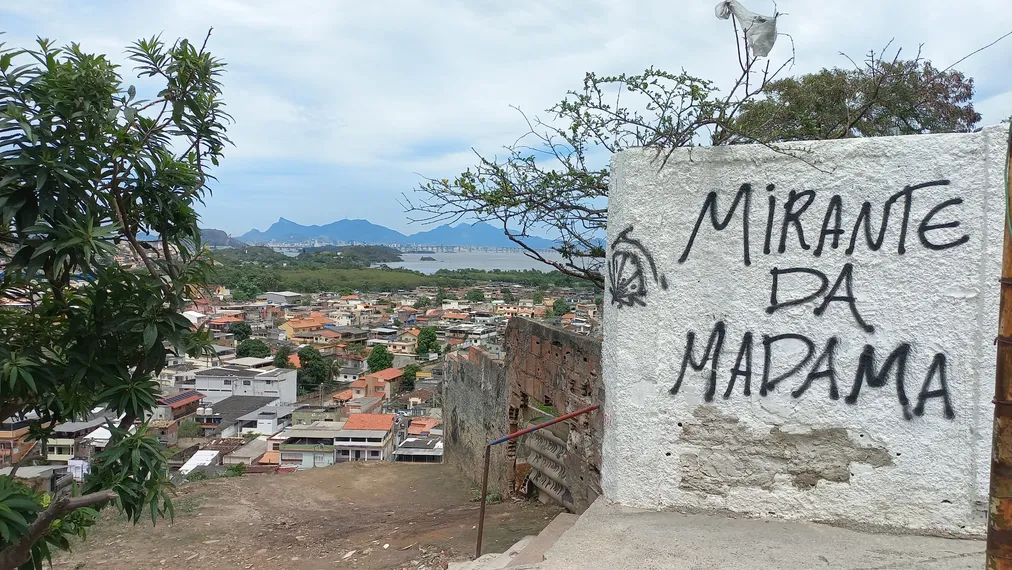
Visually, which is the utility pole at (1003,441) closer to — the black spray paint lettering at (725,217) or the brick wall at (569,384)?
the black spray paint lettering at (725,217)

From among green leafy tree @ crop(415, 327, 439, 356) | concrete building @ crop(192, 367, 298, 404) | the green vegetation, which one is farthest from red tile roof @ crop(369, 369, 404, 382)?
the green vegetation

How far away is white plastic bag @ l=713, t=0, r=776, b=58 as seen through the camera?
387 centimetres

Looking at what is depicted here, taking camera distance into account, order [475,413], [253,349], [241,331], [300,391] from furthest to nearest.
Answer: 1. [241,331]
2. [253,349]
3. [300,391]
4. [475,413]

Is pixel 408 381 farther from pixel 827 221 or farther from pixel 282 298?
pixel 282 298

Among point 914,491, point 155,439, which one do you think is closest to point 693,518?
point 914,491

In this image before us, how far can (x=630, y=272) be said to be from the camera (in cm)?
409

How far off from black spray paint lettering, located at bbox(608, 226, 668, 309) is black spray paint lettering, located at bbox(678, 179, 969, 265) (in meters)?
0.19

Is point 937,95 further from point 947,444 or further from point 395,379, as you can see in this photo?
point 395,379

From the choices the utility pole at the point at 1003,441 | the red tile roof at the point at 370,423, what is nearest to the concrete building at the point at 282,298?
the red tile roof at the point at 370,423

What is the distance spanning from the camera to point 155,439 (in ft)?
11.8

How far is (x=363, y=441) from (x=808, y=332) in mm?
22570

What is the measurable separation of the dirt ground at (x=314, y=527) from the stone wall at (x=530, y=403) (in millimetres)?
421

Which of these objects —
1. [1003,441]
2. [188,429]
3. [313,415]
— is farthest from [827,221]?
[188,429]

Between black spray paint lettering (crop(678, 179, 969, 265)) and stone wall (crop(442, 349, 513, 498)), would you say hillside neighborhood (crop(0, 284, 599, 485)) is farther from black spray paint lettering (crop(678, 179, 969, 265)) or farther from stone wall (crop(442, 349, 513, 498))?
black spray paint lettering (crop(678, 179, 969, 265))
